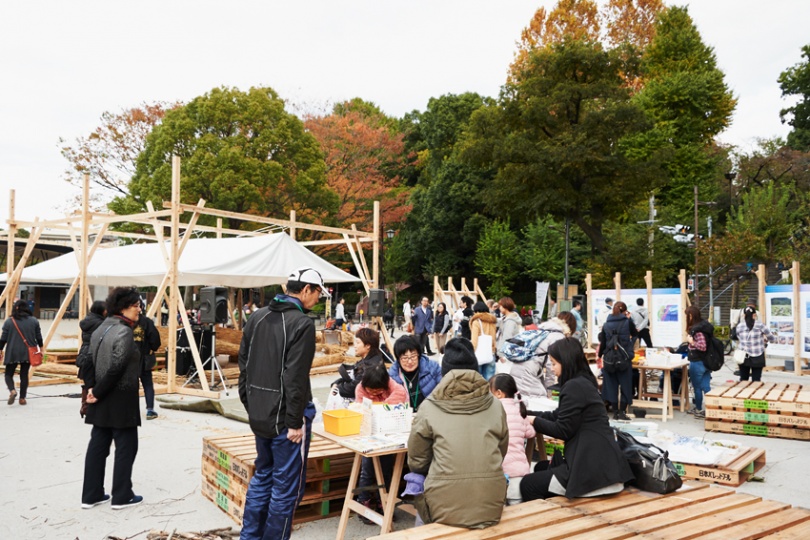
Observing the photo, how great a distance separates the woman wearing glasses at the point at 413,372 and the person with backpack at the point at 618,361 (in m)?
4.37

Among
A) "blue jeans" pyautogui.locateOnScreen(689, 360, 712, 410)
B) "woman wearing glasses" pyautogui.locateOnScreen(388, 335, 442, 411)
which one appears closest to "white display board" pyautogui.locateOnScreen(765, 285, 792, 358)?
"blue jeans" pyautogui.locateOnScreen(689, 360, 712, 410)

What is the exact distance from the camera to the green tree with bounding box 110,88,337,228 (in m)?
25.0

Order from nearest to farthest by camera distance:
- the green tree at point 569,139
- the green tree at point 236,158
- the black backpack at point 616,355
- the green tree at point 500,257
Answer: the black backpack at point 616,355, the green tree at point 236,158, the green tree at point 569,139, the green tree at point 500,257

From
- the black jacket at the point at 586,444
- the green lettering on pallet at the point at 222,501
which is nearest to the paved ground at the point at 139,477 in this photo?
the green lettering on pallet at the point at 222,501

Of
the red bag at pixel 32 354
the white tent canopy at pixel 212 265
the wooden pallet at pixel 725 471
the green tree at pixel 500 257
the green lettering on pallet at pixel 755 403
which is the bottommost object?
the wooden pallet at pixel 725 471

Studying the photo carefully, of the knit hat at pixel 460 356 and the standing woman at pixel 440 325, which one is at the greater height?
the knit hat at pixel 460 356

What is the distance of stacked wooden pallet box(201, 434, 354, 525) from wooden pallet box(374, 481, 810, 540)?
60.4 inches

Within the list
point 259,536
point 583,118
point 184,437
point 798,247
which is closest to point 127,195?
point 583,118

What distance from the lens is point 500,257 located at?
119 ft

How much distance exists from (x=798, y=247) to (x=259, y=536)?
28.9 metres

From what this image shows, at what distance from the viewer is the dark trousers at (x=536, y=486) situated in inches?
163

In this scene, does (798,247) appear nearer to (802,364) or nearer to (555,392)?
(802,364)

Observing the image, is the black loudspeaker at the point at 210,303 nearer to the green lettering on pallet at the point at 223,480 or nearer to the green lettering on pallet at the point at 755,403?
the green lettering on pallet at the point at 223,480

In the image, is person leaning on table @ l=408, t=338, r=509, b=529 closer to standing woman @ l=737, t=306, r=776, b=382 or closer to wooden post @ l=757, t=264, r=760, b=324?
standing woman @ l=737, t=306, r=776, b=382
